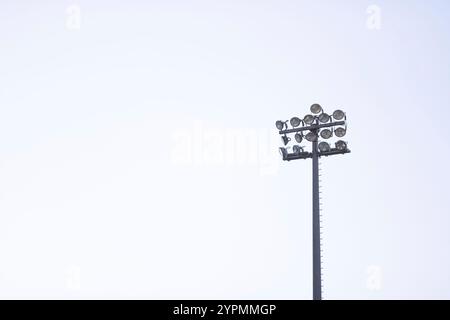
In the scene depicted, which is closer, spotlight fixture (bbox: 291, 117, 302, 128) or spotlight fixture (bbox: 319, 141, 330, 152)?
Result: spotlight fixture (bbox: 319, 141, 330, 152)

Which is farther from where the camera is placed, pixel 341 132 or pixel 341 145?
pixel 341 132

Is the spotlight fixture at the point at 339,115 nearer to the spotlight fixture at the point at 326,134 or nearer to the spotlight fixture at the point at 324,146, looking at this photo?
the spotlight fixture at the point at 326,134

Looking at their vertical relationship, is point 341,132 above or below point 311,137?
above

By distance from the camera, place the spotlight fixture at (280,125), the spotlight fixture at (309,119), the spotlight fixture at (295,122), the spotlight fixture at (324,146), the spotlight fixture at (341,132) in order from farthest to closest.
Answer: the spotlight fixture at (280,125) < the spotlight fixture at (295,122) < the spotlight fixture at (309,119) < the spotlight fixture at (341,132) < the spotlight fixture at (324,146)

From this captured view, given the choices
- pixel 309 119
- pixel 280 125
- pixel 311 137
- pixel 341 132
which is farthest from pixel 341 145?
pixel 280 125

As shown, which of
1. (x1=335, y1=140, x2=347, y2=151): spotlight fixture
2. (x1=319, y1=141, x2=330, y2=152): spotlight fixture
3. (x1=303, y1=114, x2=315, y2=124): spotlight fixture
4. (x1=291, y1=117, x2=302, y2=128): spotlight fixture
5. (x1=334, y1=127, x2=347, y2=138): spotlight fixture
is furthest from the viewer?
(x1=291, y1=117, x2=302, y2=128): spotlight fixture

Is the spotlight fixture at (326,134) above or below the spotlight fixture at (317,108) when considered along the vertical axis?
below

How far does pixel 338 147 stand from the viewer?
22828 mm

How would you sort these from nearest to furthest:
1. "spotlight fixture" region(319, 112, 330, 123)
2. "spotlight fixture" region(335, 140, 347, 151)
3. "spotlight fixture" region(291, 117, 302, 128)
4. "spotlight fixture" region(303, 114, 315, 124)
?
1. "spotlight fixture" region(335, 140, 347, 151)
2. "spotlight fixture" region(319, 112, 330, 123)
3. "spotlight fixture" region(303, 114, 315, 124)
4. "spotlight fixture" region(291, 117, 302, 128)

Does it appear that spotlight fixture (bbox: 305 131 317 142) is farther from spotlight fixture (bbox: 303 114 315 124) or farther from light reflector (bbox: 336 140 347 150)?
light reflector (bbox: 336 140 347 150)

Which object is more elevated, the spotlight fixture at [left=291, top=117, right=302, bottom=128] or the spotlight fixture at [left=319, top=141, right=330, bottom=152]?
the spotlight fixture at [left=291, top=117, right=302, bottom=128]

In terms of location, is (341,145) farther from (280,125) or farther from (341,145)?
(280,125)
